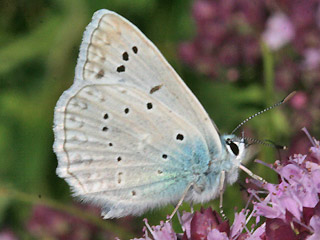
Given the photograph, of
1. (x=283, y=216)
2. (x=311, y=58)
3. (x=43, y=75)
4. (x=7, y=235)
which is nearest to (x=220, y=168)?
(x=283, y=216)

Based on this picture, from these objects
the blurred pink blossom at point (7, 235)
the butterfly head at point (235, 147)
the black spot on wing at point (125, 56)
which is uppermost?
the black spot on wing at point (125, 56)

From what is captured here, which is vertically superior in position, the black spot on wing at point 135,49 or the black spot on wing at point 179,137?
the black spot on wing at point 135,49

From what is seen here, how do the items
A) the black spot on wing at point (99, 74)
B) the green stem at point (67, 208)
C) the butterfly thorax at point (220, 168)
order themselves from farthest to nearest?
the green stem at point (67, 208), the black spot on wing at point (99, 74), the butterfly thorax at point (220, 168)

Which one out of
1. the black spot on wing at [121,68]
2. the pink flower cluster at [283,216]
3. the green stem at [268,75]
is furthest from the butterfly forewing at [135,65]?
the green stem at [268,75]

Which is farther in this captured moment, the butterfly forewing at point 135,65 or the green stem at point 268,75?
the green stem at point 268,75

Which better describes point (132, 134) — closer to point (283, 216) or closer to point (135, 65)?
point (135, 65)

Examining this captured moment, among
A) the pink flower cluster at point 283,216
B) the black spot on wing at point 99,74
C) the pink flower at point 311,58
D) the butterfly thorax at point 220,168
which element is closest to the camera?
the pink flower cluster at point 283,216

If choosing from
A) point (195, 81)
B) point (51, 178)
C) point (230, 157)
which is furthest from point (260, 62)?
point (51, 178)

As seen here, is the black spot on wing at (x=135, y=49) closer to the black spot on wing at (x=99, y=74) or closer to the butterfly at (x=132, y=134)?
the butterfly at (x=132, y=134)
